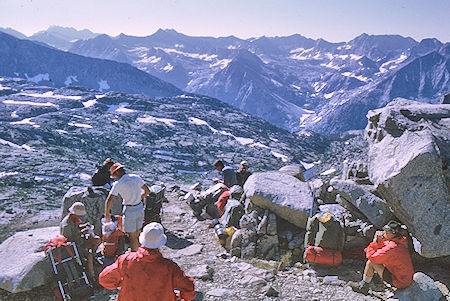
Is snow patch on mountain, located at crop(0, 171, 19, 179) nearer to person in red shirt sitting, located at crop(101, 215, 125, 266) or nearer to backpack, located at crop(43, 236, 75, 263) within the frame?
person in red shirt sitting, located at crop(101, 215, 125, 266)

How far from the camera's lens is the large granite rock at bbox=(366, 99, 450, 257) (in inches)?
357

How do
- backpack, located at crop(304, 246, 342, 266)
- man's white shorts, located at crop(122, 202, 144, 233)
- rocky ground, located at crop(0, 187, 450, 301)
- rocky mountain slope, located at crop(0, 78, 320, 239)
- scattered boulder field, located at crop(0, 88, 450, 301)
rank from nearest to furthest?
rocky ground, located at crop(0, 187, 450, 301), scattered boulder field, located at crop(0, 88, 450, 301), man's white shorts, located at crop(122, 202, 144, 233), backpack, located at crop(304, 246, 342, 266), rocky mountain slope, located at crop(0, 78, 320, 239)

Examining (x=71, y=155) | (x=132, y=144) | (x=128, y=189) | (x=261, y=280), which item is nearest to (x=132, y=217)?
(x=128, y=189)

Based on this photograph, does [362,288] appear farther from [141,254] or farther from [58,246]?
[58,246]

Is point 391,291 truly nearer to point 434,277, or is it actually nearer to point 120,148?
point 434,277

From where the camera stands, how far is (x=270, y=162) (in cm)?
18312

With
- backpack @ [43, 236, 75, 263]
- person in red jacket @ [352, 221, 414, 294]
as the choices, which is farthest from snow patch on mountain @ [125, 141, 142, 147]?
person in red jacket @ [352, 221, 414, 294]

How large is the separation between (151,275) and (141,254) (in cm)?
38

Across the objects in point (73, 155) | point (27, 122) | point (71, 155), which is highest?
point (27, 122)

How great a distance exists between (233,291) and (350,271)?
3.74 meters

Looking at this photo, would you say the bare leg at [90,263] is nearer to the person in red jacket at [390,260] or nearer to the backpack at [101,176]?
the backpack at [101,176]

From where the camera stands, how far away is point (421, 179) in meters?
9.37

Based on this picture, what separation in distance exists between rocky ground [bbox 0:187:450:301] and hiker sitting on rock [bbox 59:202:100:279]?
3.53ft

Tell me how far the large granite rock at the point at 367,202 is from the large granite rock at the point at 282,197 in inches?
54.0
